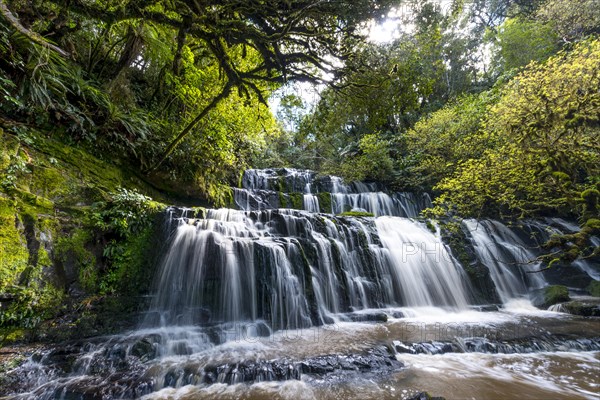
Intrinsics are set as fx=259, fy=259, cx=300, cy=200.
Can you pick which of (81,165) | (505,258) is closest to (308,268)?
(81,165)

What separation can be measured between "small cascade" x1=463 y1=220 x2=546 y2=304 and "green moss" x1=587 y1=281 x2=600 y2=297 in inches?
39.5

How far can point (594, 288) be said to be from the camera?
7535 millimetres

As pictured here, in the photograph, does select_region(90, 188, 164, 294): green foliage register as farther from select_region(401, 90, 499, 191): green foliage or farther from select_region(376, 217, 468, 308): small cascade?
select_region(401, 90, 499, 191): green foliage

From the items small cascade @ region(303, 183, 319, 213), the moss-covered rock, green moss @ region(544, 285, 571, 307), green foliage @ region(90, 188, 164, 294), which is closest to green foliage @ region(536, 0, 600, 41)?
green moss @ region(544, 285, 571, 307)

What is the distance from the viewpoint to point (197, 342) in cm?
423

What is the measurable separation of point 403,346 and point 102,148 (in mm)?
7246

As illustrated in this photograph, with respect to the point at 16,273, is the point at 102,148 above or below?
above

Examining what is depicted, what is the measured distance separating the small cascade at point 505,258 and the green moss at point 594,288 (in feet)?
3.29

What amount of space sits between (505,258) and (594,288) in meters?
2.11

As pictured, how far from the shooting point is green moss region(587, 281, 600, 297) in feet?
24.3

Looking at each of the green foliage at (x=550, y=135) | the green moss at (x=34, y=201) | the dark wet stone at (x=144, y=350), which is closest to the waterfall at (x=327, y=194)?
the green foliage at (x=550, y=135)

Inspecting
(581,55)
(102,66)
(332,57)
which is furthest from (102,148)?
(581,55)

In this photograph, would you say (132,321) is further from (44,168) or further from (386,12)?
(386,12)

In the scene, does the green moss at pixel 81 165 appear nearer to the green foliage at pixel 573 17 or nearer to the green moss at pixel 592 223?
the green moss at pixel 592 223
